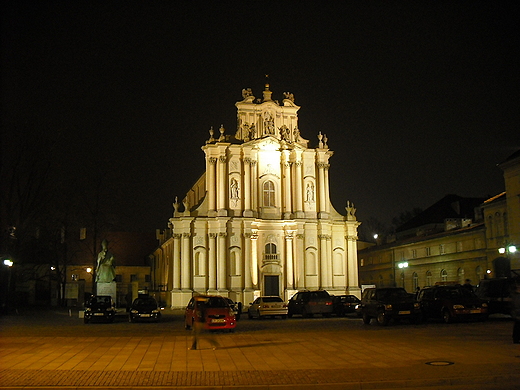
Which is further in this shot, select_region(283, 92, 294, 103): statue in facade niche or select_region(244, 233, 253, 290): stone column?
select_region(283, 92, 294, 103): statue in facade niche

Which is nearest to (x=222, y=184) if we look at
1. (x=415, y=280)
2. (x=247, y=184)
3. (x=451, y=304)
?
(x=247, y=184)

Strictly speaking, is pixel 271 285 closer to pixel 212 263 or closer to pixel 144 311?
pixel 212 263

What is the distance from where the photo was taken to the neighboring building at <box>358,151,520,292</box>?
4309 cm

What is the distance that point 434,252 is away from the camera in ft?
187

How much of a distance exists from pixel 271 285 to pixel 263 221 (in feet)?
18.9

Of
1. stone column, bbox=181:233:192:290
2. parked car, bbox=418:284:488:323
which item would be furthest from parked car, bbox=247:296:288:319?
stone column, bbox=181:233:192:290

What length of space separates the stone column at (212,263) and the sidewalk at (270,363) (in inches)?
1243

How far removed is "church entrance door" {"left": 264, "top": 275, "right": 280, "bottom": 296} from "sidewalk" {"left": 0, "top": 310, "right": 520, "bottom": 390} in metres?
32.5

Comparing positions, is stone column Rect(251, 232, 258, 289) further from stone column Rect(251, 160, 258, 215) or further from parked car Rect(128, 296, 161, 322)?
parked car Rect(128, 296, 161, 322)

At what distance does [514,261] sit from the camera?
41.8 metres

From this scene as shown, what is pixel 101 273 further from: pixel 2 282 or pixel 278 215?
pixel 278 215

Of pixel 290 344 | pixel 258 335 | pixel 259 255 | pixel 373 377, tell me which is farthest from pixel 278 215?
pixel 373 377

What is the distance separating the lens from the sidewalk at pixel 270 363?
11.3 m

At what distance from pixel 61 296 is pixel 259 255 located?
25337 mm
